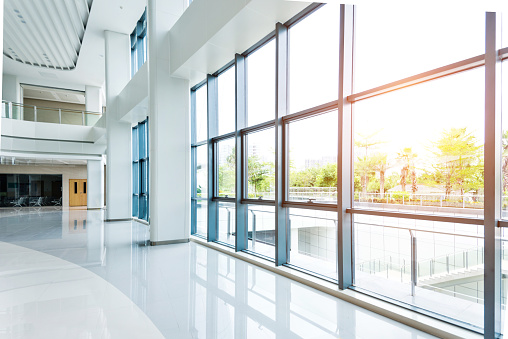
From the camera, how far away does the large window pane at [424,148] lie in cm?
302

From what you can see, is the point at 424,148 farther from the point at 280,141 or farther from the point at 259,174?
the point at 259,174

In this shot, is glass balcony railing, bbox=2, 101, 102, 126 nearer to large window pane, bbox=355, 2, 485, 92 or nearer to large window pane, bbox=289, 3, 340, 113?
large window pane, bbox=289, 3, 340, 113

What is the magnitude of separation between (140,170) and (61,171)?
47.7 ft

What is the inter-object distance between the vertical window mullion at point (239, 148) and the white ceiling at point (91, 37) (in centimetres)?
655

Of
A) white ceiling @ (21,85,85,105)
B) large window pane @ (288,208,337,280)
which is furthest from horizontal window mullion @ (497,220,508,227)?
white ceiling @ (21,85,85,105)

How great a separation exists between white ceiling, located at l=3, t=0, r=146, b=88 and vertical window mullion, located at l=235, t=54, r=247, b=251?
655 cm

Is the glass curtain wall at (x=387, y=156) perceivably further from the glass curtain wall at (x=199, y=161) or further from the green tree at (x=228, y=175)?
the glass curtain wall at (x=199, y=161)

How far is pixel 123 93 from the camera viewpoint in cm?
1180

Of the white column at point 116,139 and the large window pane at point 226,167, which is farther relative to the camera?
the white column at point 116,139

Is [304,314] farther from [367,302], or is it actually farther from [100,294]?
[100,294]

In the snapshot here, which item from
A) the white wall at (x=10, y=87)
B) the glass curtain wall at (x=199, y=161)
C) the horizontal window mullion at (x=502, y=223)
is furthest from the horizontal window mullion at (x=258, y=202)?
the white wall at (x=10, y=87)

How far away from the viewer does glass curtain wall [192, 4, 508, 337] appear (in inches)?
115

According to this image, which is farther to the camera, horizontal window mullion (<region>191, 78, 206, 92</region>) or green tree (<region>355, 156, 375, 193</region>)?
horizontal window mullion (<region>191, 78, 206, 92</region>)

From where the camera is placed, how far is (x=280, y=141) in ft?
17.3
